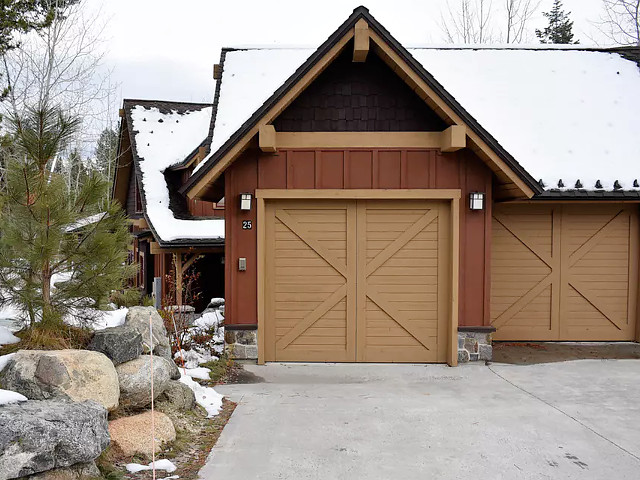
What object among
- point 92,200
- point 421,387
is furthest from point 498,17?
point 92,200

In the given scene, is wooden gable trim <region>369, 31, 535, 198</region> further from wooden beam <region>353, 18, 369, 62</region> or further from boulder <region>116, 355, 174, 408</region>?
boulder <region>116, 355, 174, 408</region>

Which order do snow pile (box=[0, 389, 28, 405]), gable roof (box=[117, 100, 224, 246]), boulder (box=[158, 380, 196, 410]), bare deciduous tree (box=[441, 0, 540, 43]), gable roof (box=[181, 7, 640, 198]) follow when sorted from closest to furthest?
snow pile (box=[0, 389, 28, 405]) → boulder (box=[158, 380, 196, 410]) → gable roof (box=[181, 7, 640, 198]) → gable roof (box=[117, 100, 224, 246]) → bare deciduous tree (box=[441, 0, 540, 43])

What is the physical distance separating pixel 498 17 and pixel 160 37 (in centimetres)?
1444

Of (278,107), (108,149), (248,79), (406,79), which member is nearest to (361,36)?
(406,79)

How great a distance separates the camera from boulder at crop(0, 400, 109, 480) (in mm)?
3320

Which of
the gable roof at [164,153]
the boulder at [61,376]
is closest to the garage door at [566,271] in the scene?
the boulder at [61,376]

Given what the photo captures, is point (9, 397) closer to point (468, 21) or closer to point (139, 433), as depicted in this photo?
point (139, 433)

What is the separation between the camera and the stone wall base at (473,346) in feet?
25.2

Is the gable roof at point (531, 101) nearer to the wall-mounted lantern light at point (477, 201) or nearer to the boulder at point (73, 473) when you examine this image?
the wall-mounted lantern light at point (477, 201)

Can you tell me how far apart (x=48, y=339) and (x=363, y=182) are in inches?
179

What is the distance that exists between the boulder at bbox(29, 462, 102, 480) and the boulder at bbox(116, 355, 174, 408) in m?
0.96

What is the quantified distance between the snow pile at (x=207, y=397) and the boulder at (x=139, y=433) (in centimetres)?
85

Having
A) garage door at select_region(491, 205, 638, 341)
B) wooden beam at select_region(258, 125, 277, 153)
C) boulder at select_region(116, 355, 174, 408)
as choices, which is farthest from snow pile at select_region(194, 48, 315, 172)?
garage door at select_region(491, 205, 638, 341)

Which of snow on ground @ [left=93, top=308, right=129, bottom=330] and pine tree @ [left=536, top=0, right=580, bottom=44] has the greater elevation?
pine tree @ [left=536, top=0, right=580, bottom=44]
